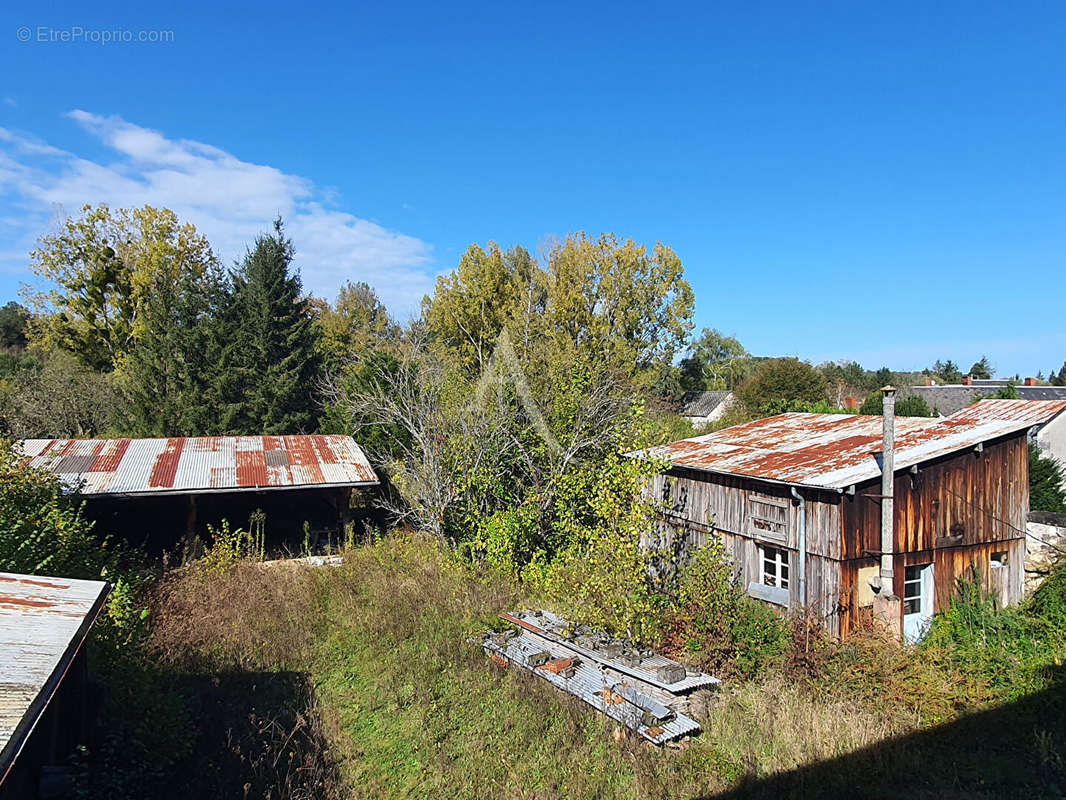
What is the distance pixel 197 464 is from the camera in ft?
47.3

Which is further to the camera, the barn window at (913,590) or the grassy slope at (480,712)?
the barn window at (913,590)

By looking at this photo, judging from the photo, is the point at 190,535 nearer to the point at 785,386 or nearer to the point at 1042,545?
the point at 1042,545

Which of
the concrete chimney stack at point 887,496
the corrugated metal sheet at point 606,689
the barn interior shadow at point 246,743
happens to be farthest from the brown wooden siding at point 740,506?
the barn interior shadow at point 246,743

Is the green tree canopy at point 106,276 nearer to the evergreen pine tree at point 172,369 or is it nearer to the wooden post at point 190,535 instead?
the evergreen pine tree at point 172,369

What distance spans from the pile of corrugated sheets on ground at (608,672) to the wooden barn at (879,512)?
2.71 metres

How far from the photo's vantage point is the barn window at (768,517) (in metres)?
10.2

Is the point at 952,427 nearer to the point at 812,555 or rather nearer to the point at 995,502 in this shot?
the point at 995,502

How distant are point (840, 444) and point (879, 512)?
2.04 m

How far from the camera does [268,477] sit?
14062mm

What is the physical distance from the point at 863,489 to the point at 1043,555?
207 inches

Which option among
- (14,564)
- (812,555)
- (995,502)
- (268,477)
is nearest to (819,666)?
(812,555)

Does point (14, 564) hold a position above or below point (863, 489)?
below

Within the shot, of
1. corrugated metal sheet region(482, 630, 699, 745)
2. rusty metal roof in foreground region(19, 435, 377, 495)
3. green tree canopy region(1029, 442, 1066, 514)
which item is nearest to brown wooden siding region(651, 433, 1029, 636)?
corrugated metal sheet region(482, 630, 699, 745)

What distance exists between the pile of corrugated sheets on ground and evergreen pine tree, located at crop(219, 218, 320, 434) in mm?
18254
